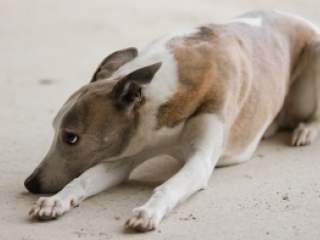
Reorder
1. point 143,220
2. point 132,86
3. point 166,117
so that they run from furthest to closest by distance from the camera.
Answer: point 166,117
point 132,86
point 143,220

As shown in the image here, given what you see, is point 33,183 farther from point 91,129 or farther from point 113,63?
point 113,63

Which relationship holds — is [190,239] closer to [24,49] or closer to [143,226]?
[143,226]

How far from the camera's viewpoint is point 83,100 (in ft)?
11.0

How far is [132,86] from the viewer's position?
3.30m

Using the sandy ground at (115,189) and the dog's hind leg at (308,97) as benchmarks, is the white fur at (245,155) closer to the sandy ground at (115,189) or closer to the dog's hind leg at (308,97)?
the sandy ground at (115,189)

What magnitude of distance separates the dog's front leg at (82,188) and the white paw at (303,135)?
104cm

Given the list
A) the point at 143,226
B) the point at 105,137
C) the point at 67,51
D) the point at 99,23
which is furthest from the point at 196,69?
the point at 99,23

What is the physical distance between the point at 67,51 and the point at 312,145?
240 centimetres

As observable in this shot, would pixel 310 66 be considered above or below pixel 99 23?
above

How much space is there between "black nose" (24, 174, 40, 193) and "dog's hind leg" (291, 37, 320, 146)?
4.66 ft

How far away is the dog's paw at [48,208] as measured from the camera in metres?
3.08

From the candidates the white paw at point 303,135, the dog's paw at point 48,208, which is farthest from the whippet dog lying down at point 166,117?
the white paw at point 303,135

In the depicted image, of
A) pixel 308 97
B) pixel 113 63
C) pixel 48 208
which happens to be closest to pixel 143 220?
pixel 48 208

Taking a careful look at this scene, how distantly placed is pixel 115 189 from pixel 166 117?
37 cm
